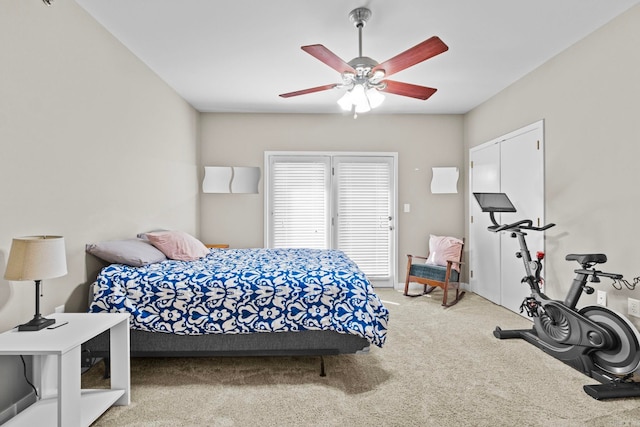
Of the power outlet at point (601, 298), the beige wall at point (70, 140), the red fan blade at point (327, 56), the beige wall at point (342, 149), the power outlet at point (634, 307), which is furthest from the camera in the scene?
the beige wall at point (342, 149)

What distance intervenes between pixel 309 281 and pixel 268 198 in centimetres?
283

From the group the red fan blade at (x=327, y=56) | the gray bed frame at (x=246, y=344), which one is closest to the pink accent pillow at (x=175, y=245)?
the gray bed frame at (x=246, y=344)

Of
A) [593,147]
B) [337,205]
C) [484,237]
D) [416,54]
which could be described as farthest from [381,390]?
[337,205]

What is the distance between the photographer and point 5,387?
1877 mm

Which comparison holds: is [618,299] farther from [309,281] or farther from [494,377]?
[309,281]

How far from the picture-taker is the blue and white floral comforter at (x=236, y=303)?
7.79 ft

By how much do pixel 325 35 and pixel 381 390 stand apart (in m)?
2.67

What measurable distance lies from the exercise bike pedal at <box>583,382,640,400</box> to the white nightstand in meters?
2.79

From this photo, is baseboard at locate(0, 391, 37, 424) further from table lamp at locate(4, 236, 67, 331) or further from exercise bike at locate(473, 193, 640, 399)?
exercise bike at locate(473, 193, 640, 399)

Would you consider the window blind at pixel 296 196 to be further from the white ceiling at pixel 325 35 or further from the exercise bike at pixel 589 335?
the exercise bike at pixel 589 335

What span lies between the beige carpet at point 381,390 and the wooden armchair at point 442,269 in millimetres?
1201

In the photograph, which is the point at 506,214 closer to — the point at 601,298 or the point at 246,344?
A: the point at 601,298

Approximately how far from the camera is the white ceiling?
2512 millimetres

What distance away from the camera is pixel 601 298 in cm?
276
